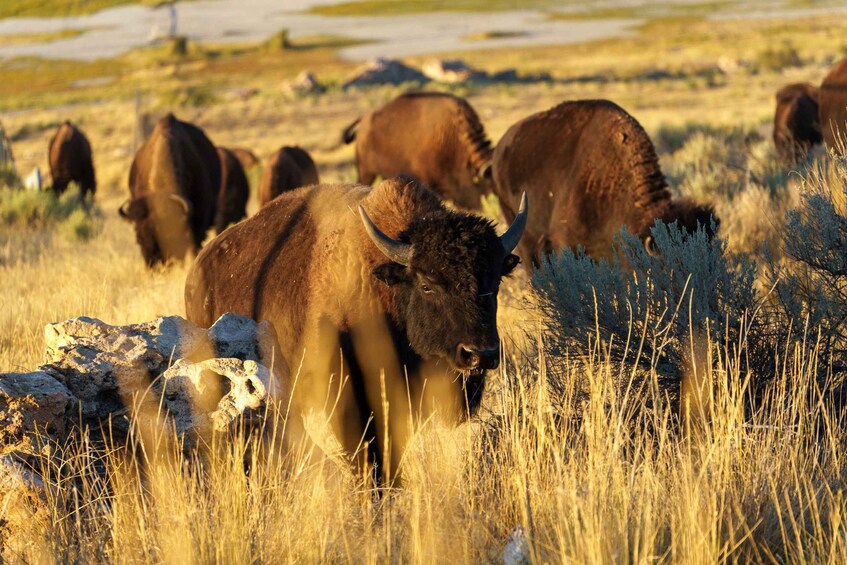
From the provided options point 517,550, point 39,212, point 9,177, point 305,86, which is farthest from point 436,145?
point 305,86

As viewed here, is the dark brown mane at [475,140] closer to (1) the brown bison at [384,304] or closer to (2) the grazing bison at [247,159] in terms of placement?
(1) the brown bison at [384,304]

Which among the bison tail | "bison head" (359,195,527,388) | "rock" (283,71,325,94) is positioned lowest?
"rock" (283,71,325,94)

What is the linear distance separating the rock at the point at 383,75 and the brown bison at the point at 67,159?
158 ft

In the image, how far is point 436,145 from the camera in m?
16.9

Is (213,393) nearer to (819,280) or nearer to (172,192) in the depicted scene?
(819,280)

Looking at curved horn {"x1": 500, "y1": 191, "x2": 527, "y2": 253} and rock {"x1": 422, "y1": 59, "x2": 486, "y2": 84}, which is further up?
curved horn {"x1": 500, "y1": 191, "x2": 527, "y2": 253}

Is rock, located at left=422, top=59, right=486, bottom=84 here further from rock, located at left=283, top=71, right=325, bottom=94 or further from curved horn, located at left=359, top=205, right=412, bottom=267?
curved horn, located at left=359, top=205, right=412, bottom=267

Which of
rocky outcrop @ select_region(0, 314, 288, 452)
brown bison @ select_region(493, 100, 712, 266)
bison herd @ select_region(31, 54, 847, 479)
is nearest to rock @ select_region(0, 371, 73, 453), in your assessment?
rocky outcrop @ select_region(0, 314, 288, 452)

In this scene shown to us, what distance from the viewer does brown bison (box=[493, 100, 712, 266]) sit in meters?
9.56

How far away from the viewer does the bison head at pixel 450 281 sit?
550 centimetres

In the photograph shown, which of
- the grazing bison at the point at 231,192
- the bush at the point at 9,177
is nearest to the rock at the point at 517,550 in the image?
the grazing bison at the point at 231,192

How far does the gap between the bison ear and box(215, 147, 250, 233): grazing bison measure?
15.2 meters

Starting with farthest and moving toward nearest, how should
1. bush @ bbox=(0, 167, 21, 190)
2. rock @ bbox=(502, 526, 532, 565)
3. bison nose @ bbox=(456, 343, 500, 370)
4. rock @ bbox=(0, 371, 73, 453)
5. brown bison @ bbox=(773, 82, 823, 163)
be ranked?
1. bush @ bbox=(0, 167, 21, 190)
2. brown bison @ bbox=(773, 82, 823, 163)
3. bison nose @ bbox=(456, 343, 500, 370)
4. rock @ bbox=(0, 371, 73, 453)
5. rock @ bbox=(502, 526, 532, 565)

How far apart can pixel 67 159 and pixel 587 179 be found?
18102 mm
